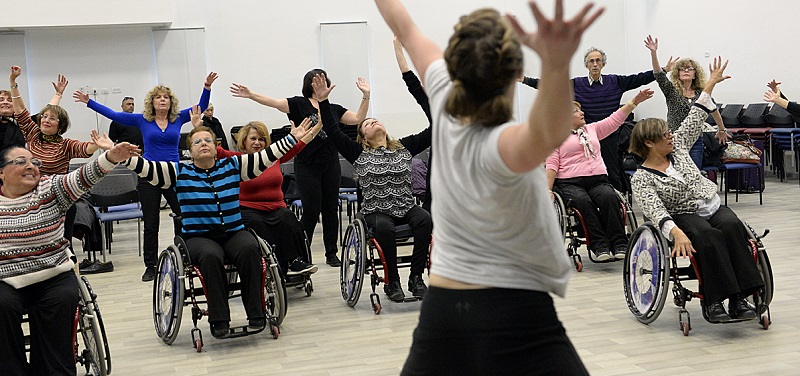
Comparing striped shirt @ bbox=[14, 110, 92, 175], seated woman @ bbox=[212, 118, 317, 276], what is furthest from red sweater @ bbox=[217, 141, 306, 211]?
striped shirt @ bbox=[14, 110, 92, 175]

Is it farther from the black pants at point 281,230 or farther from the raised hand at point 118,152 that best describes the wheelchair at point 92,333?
the black pants at point 281,230

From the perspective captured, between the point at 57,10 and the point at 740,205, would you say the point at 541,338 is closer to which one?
the point at 740,205

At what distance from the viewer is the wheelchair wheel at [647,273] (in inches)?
155

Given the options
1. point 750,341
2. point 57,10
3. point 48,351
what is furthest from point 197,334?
point 57,10

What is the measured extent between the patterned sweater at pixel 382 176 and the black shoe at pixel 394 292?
39cm

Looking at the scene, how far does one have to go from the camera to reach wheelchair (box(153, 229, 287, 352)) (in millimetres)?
4152

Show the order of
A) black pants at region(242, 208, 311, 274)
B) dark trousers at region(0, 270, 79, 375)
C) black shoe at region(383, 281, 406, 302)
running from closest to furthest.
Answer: dark trousers at region(0, 270, 79, 375), black shoe at region(383, 281, 406, 302), black pants at region(242, 208, 311, 274)

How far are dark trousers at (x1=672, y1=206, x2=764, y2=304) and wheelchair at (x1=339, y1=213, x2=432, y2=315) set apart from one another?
5.30 ft

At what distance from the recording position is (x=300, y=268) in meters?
5.27

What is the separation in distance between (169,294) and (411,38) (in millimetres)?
2860

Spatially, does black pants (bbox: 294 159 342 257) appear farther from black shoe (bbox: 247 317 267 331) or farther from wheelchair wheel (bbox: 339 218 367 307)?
black shoe (bbox: 247 317 267 331)

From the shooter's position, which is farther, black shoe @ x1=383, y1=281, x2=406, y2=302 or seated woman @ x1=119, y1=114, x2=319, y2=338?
black shoe @ x1=383, y1=281, x2=406, y2=302

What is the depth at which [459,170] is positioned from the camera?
1.54 m

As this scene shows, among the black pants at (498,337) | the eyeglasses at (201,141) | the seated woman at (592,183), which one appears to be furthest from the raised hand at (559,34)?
the seated woman at (592,183)
